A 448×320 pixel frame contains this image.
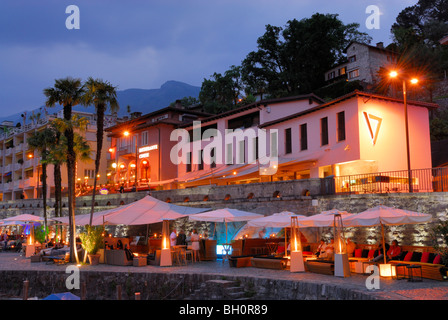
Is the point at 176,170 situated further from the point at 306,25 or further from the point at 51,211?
the point at 306,25

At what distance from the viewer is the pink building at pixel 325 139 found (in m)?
26.1

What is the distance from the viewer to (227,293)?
14609mm

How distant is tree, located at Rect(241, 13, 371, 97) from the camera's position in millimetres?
57750

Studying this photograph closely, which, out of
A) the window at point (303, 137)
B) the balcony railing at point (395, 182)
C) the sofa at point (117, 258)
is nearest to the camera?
the balcony railing at point (395, 182)

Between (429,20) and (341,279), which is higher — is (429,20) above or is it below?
above

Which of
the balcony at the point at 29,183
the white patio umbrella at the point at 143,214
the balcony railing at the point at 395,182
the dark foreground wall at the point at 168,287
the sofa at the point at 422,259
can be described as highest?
the balcony at the point at 29,183

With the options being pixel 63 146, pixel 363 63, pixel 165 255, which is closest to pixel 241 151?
pixel 63 146

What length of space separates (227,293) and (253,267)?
15.5 feet

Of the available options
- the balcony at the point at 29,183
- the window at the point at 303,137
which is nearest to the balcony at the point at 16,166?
the balcony at the point at 29,183

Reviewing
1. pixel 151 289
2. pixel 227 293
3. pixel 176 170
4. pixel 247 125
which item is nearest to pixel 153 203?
pixel 151 289

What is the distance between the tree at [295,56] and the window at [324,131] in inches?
1143

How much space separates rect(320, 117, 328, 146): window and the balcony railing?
4.43m

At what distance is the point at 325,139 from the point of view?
28.3m

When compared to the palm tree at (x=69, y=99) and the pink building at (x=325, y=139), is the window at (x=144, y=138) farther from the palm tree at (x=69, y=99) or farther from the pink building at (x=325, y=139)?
the palm tree at (x=69, y=99)
